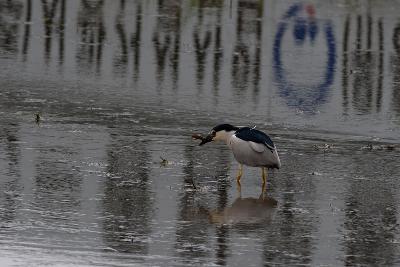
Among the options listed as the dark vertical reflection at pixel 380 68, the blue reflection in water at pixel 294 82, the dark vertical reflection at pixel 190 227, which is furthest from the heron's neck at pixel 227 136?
the dark vertical reflection at pixel 380 68

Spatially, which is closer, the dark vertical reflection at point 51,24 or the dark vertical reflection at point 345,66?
the dark vertical reflection at point 345,66

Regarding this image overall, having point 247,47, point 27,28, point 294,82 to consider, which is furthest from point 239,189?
point 27,28

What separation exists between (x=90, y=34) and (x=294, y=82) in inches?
231

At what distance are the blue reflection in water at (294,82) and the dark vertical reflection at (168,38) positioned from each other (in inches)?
71.2

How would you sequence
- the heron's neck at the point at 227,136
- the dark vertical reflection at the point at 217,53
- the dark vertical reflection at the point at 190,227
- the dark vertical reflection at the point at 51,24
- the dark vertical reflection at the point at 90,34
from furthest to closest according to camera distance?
the dark vertical reflection at the point at 51,24 < the dark vertical reflection at the point at 90,34 < the dark vertical reflection at the point at 217,53 < the heron's neck at the point at 227,136 < the dark vertical reflection at the point at 190,227

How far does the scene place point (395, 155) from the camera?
15.7 metres

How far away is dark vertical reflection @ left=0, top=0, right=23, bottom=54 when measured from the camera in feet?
78.3

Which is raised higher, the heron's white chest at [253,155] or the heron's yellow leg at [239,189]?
the heron's white chest at [253,155]

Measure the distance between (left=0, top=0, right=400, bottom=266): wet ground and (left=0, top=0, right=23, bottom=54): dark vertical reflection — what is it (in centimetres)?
8

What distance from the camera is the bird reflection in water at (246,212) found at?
12.0 m

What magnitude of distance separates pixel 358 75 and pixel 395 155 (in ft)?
22.1

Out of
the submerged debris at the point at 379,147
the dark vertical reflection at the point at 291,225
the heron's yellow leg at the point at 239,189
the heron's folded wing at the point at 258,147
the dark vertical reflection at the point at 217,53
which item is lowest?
the dark vertical reflection at the point at 291,225

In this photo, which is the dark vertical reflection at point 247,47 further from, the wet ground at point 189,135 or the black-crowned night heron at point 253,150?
the black-crowned night heron at point 253,150

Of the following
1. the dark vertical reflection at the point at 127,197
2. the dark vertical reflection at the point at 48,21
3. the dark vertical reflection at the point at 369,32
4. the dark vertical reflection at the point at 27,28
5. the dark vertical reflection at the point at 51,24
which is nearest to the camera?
the dark vertical reflection at the point at 127,197
